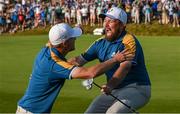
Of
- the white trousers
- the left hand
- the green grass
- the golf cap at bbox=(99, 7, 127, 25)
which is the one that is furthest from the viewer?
the green grass

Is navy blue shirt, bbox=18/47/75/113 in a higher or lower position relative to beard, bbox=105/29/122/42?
lower

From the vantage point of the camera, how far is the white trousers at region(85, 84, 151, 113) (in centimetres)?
841

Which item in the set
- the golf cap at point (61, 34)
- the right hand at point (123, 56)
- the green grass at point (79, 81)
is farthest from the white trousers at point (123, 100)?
the green grass at point (79, 81)

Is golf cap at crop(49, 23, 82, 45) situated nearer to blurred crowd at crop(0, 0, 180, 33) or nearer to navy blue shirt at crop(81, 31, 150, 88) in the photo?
navy blue shirt at crop(81, 31, 150, 88)

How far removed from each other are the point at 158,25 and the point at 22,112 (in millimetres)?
35938

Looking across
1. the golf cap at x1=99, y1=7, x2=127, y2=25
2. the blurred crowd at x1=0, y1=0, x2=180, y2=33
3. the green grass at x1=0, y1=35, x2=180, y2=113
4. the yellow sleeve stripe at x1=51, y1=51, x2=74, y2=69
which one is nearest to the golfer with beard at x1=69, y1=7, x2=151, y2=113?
the golf cap at x1=99, y1=7, x2=127, y2=25

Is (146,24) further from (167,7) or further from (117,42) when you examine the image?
(117,42)

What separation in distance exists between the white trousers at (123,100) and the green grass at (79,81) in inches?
194

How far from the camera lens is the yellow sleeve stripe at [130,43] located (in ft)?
27.7

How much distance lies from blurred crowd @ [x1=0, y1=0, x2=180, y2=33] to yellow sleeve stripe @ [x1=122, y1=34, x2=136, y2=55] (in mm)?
33719

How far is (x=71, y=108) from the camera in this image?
14.1 meters

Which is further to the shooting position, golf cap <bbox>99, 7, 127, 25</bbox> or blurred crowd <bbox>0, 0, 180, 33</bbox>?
blurred crowd <bbox>0, 0, 180, 33</bbox>

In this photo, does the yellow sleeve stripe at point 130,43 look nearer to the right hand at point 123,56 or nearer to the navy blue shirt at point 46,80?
the right hand at point 123,56

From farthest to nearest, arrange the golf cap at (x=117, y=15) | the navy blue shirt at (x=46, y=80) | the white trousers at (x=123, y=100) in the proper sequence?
1. the golf cap at (x=117, y=15)
2. the white trousers at (x=123, y=100)
3. the navy blue shirt at (x=46, y=80)
